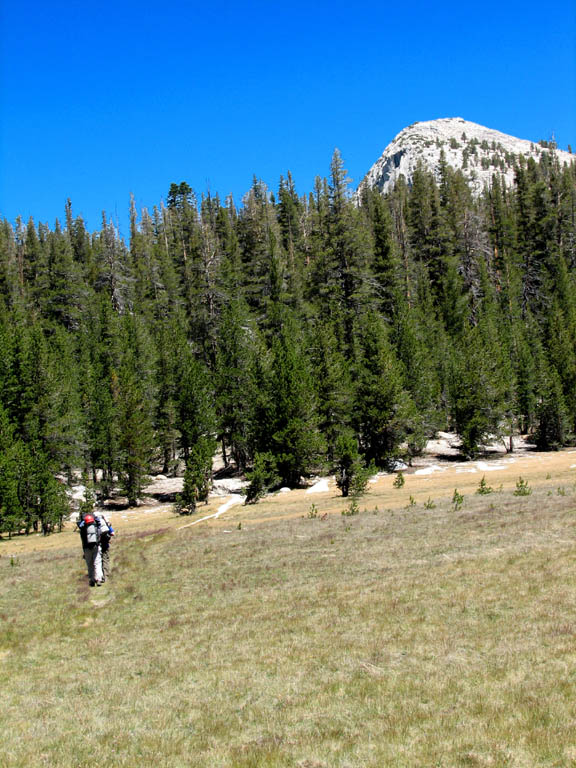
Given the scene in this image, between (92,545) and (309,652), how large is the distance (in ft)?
26.2

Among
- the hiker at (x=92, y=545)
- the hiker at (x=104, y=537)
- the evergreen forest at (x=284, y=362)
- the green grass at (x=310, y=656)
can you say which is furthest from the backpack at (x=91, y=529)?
the evergreen forest at (x=284, y=362)

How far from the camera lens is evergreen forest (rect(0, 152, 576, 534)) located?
136 feet

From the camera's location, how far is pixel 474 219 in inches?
3403

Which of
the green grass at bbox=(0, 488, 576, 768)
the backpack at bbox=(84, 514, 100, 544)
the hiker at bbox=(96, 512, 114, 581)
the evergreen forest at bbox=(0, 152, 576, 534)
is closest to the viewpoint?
the green grass at bbox=(0, 488, 576, 768)

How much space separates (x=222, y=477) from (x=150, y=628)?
39.3m

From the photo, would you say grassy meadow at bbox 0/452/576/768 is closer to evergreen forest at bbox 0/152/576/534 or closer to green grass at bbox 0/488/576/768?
green grass at bbox 0/488/576/768

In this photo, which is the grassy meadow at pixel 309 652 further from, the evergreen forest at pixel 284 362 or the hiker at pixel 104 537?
the evergreen forest at pixel 284 362

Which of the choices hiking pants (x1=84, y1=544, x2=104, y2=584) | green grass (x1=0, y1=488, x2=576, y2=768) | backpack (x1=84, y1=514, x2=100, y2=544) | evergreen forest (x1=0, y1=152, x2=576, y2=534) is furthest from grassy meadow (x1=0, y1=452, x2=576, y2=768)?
evergreen forest (x1=0, y1=152, x2=576, y2=534)

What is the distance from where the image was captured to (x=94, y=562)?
16.0 m

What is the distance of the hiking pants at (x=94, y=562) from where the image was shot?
52.3 ft

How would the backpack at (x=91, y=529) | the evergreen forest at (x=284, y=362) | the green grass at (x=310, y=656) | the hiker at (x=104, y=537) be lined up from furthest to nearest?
1. the evergreen forest at (x=284, y=362)
2. the hiker at (x=104, y=537)
3. the backpack at (x=91, y=529)
4. the green grass at (x=310, y=656)

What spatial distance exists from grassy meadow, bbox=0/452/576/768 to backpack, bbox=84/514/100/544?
139 cm

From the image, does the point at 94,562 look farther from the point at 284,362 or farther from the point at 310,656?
the point at 284,362

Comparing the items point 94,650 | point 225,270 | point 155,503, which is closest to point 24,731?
point 94,650
